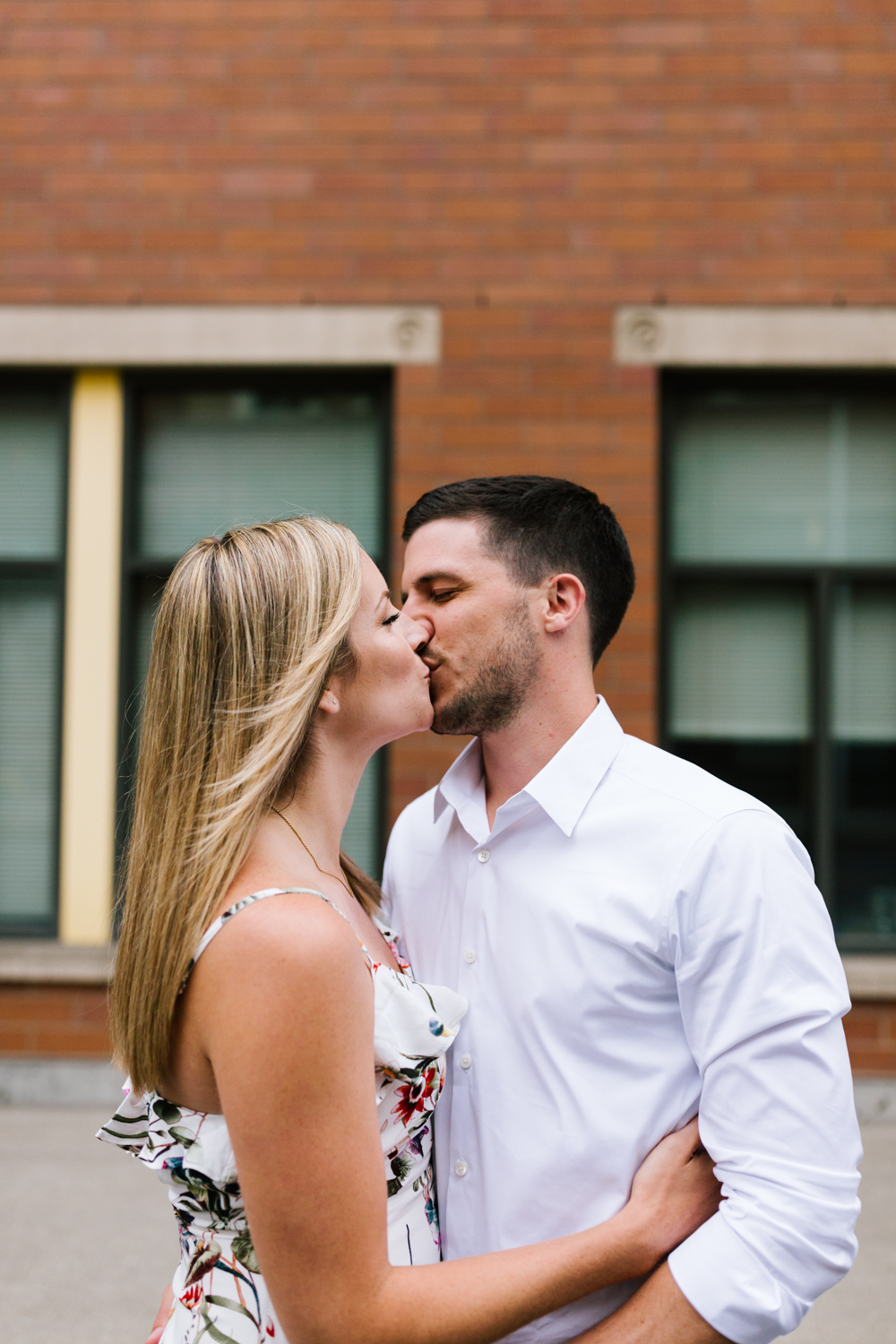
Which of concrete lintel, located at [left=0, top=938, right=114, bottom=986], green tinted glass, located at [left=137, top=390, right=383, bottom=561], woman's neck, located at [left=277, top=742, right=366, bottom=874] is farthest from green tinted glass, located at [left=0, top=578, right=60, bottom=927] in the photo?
woman's neck, located at [left=277, top=742, right=366, bottom=874]

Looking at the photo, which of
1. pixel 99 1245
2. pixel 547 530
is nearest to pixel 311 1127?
pixel 547 530

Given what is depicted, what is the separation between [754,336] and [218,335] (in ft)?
8.05

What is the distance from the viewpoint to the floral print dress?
151 cm

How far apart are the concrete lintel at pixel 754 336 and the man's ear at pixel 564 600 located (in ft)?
10.2

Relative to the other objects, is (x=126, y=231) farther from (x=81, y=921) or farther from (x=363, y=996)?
(x=363, y=996)

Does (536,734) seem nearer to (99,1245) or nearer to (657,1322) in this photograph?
(657,1322)

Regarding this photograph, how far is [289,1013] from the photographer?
1.29 meters

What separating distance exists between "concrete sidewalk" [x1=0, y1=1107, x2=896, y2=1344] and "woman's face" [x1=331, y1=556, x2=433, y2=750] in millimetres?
2420

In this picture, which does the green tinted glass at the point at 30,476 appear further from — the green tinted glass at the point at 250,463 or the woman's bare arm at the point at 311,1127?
the woman's bare arm at the point at 311,1127

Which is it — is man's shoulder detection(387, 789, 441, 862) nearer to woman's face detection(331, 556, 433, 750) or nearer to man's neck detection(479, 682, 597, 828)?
man's neck detection(479, 682, 597, 828)

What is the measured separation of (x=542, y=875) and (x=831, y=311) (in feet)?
13.0

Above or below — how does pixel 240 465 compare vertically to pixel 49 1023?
above

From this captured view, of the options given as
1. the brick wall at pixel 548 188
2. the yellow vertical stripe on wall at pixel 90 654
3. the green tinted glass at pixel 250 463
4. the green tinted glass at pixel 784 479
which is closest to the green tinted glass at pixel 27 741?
the yellow vertical stripe on wall at pixel 90 654

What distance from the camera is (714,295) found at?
16.0 ft
